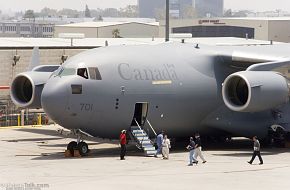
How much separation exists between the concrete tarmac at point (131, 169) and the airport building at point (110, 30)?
59.3 meters

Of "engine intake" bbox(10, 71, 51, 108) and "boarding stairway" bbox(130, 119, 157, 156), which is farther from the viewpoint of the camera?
"engine intake" bbox(10, 71, 51, 108)

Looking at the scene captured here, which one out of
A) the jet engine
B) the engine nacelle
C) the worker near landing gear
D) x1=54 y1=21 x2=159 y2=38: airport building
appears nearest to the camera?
the worker near landing gear

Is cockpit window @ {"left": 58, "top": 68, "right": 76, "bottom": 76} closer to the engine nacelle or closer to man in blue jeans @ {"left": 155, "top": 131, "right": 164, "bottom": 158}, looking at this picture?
man in blue jeans @ {"left": 155, "top": 131, "right": 164, "bottom": 158}

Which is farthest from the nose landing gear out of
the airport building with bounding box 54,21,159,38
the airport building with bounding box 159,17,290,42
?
the airport building with bounding box 54,21,159,38

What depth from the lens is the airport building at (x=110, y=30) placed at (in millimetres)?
97125

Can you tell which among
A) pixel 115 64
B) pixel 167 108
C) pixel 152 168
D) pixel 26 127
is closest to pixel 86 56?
pixel 115 64

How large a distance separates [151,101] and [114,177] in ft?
23.5

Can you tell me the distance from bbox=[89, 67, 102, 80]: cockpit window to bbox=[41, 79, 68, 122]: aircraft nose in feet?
3.84

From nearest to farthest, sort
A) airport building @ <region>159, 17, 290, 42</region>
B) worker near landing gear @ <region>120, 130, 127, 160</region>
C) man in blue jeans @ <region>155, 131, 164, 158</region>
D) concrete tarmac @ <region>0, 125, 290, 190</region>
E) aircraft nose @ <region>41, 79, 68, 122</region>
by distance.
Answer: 1. concrete tarmac @ <region>0, 125, 290, 190</region>
2. worker near landing gear @ <region>120, 130, 127, 160</region>
3. aircraft nose @ <region>41, 79, 68, 122</region>
4. man in blue jeans @ <region>155, 131, 164, 158</region>
5. airport building @ <region>159, 17, 290, 42</region>

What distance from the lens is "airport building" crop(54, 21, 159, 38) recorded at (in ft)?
319

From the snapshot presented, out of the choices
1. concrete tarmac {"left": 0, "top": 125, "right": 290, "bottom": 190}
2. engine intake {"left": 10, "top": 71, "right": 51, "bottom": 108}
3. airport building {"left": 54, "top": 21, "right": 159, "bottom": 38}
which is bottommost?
concrete tarmac {"left": 0, "top": 125, "right": 290, "bottom": 190}

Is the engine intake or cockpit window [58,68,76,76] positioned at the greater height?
cockpit window [58,68,76,76]

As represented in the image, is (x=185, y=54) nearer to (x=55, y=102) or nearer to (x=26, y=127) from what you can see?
(x=55, y=102)

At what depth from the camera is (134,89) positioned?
34344mm
